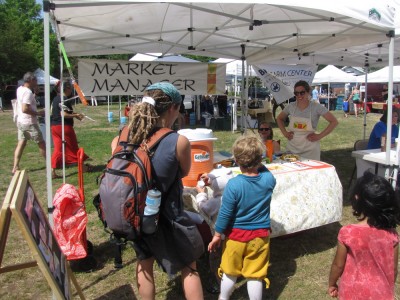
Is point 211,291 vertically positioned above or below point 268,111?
below

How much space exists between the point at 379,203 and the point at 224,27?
10.7ft

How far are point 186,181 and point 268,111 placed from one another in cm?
1099

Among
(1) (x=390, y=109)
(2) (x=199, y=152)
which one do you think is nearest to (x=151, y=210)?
(2) (x=199, y=152)

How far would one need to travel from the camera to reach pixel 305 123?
4281 mm

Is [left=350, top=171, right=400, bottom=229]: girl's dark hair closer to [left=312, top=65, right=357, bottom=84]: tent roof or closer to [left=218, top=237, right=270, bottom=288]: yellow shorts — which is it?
[left=218, top=237, right=270, bottom=288]: yellow shorts

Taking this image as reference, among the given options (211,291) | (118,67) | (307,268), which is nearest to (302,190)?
(307,268)

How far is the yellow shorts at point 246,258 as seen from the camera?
2.38 m

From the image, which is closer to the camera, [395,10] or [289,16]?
[395,10]

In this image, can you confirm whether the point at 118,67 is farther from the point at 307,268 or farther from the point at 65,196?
the point at 307,268

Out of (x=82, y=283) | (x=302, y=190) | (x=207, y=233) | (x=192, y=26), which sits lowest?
(x=82, y=283)

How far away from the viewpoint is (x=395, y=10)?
334 centimetres

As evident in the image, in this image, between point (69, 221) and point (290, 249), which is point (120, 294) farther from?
point (290, 249)

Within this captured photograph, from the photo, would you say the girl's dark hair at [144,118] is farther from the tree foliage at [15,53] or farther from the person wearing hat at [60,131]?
the tree foliage at [15,53]

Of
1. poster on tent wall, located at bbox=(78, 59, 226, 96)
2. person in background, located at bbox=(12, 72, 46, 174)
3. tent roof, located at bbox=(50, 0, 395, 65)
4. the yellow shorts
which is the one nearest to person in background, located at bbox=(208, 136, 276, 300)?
the yellow shorts
